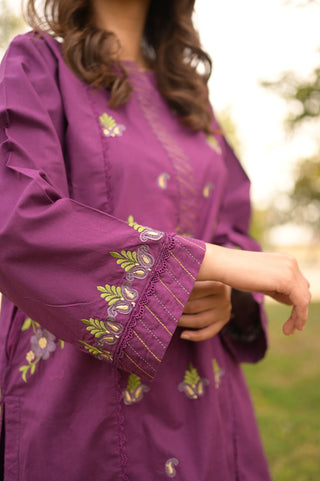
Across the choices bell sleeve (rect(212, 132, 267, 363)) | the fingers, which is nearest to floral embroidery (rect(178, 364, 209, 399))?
the fingers

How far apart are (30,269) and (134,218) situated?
1.15 feet

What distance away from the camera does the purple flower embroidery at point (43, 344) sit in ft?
3.92

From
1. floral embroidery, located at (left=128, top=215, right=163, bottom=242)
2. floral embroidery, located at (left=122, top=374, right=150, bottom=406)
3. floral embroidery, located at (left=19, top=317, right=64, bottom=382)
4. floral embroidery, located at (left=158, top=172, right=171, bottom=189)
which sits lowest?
floral embroidery, located at (left=122, top=374, right=150, bottom=406)

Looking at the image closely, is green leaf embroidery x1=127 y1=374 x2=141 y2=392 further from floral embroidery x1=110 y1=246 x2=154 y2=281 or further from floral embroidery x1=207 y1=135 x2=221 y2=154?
floral embroidery x1=207 y1=135 x2=221 y2=154

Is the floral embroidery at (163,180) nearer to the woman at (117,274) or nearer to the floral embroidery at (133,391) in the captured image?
the woman at (117,274)

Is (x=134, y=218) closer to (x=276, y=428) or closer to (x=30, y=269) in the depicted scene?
(x=30, y=269)

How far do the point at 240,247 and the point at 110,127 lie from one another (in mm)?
597

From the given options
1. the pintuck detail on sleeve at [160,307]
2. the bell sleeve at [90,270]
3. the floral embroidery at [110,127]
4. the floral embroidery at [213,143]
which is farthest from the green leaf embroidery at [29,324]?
the floral embroidery at [213,143]

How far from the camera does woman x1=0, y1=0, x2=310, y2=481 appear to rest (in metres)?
0.99

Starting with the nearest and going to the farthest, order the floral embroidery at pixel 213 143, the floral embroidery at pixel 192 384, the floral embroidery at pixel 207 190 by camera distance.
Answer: the floral embroidery at pixel 192 384 < the floral embroidery at pixel 207 190 < the floral embroidery at pixel 213 143

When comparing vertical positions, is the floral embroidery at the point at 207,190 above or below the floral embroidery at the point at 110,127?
below

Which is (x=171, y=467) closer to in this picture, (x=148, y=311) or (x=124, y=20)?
(x=148, y=311)

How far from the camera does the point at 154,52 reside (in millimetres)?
1735

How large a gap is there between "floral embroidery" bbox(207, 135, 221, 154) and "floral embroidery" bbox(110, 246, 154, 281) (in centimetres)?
70
